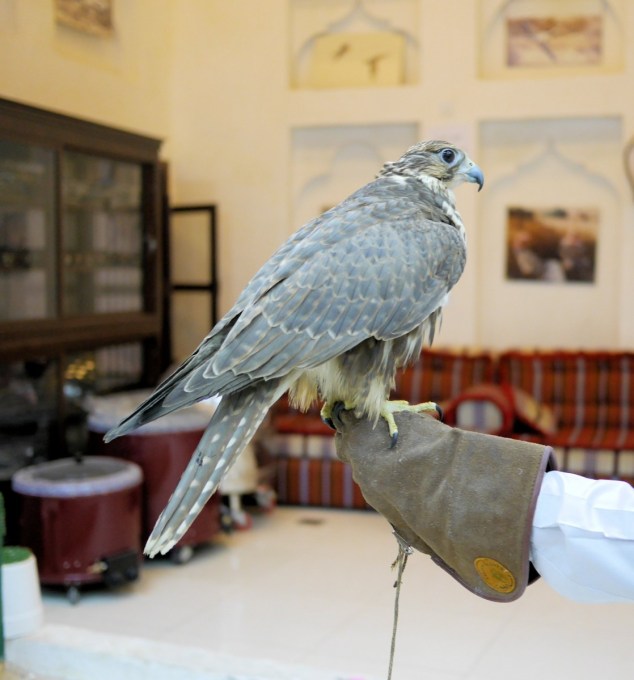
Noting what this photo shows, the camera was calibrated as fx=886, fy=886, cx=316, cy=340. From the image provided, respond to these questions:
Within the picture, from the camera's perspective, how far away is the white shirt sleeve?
1165 mm

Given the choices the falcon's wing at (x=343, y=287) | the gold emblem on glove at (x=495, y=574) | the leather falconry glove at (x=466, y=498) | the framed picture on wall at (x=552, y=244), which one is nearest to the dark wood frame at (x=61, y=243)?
the framed picture on wall at (x=552, y=244)

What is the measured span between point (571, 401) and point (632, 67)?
1976mm

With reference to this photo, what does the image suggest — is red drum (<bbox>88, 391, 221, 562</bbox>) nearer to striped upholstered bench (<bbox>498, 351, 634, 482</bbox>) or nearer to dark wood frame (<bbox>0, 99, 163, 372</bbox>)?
dark wood frame (<bbox>0, 99, 163, 372</bbox>)

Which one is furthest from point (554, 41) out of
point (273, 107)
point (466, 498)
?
point (466, 498)

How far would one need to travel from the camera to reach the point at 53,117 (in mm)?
4121

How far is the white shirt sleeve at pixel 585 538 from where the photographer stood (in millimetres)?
1165

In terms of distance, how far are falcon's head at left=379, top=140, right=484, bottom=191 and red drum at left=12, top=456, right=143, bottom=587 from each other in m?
2.23

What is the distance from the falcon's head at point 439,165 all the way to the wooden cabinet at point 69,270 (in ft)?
7.96

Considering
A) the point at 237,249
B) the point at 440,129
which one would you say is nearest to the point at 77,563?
the point at 237,249

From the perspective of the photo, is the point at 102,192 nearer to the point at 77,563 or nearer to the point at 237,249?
the point at 237,249

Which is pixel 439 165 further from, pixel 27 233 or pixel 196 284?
pixel 196 284

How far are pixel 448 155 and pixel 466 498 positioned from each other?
3.30 ft

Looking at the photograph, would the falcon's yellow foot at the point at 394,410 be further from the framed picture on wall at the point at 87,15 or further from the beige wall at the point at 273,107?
the framed picture on wall at the point at 87,15

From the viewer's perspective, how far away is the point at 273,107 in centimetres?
582
